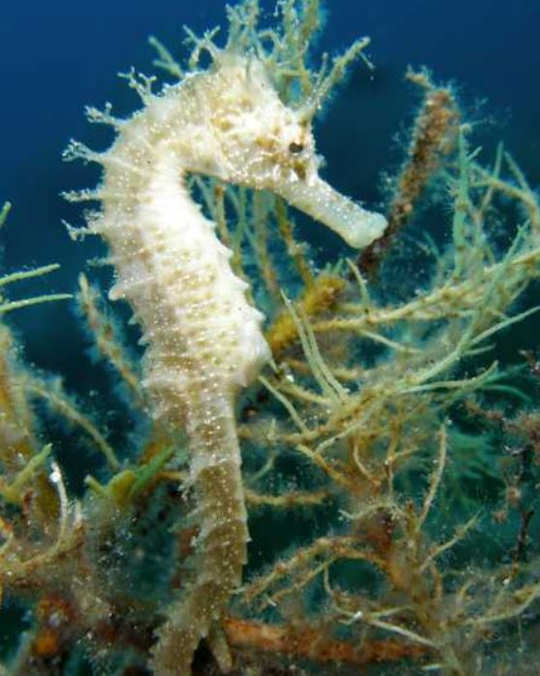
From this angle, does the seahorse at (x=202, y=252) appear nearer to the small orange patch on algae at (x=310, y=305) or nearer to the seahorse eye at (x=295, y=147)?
the seahorse eye at (x=295, y=147)

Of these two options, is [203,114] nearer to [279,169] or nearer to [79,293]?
[279,169]

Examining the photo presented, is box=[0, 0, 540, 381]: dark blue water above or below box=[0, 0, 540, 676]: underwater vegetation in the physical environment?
above

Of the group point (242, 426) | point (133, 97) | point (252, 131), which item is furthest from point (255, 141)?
point (133, 97)

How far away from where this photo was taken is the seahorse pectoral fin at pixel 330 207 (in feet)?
8.48

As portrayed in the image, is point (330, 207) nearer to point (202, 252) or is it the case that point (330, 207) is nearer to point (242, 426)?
point (202, 252)

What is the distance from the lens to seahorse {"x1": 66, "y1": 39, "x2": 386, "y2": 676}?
100 inches

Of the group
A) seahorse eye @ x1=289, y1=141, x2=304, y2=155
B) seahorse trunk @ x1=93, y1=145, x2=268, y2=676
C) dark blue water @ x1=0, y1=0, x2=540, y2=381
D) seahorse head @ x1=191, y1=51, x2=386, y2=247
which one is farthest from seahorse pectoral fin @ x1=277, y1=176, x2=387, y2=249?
dark blue water @ x1=0, y1=0, x2=540, y2=381

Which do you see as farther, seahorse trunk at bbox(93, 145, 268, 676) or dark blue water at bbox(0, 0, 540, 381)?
dark blue water at bbox(0, 0, 540, 381)

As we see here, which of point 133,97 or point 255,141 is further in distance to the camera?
point 133,97

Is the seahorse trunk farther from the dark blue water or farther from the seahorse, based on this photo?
the dark blue water

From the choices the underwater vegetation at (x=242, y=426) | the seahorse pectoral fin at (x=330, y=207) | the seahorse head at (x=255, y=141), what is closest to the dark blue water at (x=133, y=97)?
the underwater vegetation at (x=242, y=426)

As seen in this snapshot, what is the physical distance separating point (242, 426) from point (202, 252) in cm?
96

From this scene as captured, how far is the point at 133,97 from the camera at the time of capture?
20.0 m

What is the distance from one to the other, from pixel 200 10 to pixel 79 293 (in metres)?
36.2
